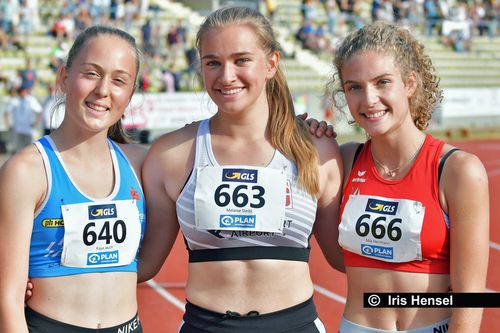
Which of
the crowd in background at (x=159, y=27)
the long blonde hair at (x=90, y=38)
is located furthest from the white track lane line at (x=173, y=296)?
the crowd in background at (x=159, y=27)

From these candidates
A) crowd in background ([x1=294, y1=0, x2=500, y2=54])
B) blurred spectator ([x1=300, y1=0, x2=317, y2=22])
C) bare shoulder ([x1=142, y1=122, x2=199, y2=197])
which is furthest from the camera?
blurred spectator ([x1=300, y1=0, x2=317, y2=22])

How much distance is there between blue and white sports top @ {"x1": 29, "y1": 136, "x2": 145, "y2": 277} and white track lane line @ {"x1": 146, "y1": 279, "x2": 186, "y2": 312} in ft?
12.8

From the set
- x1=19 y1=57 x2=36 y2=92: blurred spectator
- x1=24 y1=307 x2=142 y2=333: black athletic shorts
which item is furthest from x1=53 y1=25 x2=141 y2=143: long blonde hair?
x1=19 y1=57 x2=36 y2=92: blurred spectator

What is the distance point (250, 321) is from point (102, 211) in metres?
0.74

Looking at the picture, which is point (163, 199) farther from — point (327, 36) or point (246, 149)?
point (327, 36)

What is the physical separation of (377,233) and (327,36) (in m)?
23.3

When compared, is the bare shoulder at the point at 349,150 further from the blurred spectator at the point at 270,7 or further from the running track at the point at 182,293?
the blurred spectator at the point at 270,7

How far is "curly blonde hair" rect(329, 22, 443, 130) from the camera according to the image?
327cm

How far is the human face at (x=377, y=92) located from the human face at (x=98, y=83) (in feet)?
3.04

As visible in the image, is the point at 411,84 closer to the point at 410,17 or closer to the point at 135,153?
the point at 135,153

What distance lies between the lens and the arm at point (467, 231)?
3.00 metres

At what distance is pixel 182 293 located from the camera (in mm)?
7445

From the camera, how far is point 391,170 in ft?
10.9

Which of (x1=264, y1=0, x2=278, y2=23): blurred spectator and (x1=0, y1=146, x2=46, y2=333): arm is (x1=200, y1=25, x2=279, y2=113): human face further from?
(x1=264, y1=0, x2=278, y2=23): blurred spectator
